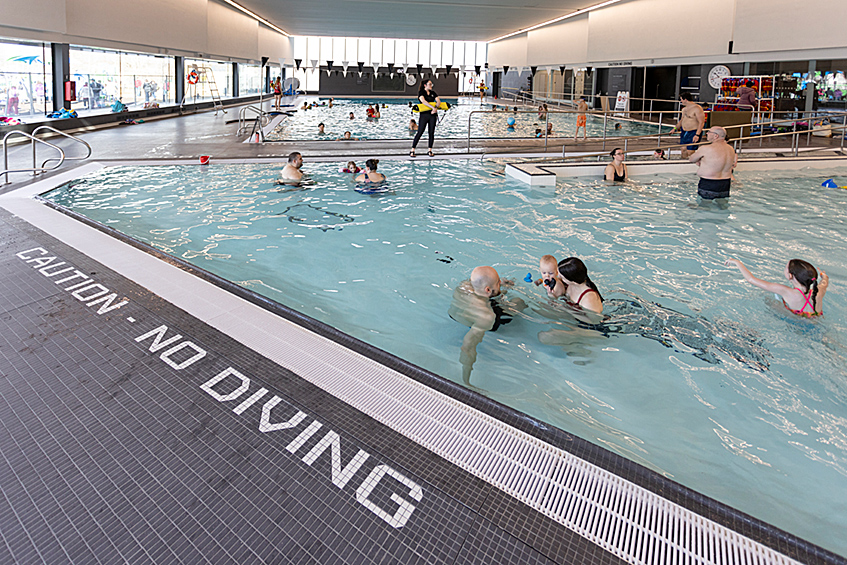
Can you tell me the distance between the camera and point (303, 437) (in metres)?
2.31

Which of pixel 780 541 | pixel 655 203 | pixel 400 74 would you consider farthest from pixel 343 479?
pixel 400 74

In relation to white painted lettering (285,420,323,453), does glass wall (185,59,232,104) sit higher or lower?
higher

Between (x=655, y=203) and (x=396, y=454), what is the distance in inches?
285

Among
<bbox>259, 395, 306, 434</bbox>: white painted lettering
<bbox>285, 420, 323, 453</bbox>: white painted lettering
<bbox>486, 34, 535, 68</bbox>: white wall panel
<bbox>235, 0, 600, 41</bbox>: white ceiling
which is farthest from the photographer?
<bbox>486, 34, 535, 68</bbox>: white wall panel

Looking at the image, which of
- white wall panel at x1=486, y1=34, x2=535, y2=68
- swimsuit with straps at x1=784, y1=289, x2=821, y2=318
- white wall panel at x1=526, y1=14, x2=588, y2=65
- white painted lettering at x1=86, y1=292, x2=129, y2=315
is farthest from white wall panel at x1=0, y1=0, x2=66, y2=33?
white wall panel at x1=486, y1=34, x2=535, y2=68

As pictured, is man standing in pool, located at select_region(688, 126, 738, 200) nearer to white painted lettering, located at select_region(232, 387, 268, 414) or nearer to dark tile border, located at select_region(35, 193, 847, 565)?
dark tile border, located at select_region(35, 193, 847, 565)

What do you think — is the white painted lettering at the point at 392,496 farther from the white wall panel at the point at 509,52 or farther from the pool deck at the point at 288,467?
the white wall panel at the point at 509,52

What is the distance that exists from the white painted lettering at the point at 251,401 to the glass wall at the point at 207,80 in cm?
2563

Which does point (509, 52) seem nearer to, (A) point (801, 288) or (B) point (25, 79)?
(B) point (25, 79)

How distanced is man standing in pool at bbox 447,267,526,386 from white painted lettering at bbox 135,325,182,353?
5.91 ft

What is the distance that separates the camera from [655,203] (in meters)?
8.23

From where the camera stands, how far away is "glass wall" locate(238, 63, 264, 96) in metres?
35.7

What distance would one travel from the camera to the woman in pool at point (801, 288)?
3.98 metres

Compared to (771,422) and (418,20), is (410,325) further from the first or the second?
(418,20)
